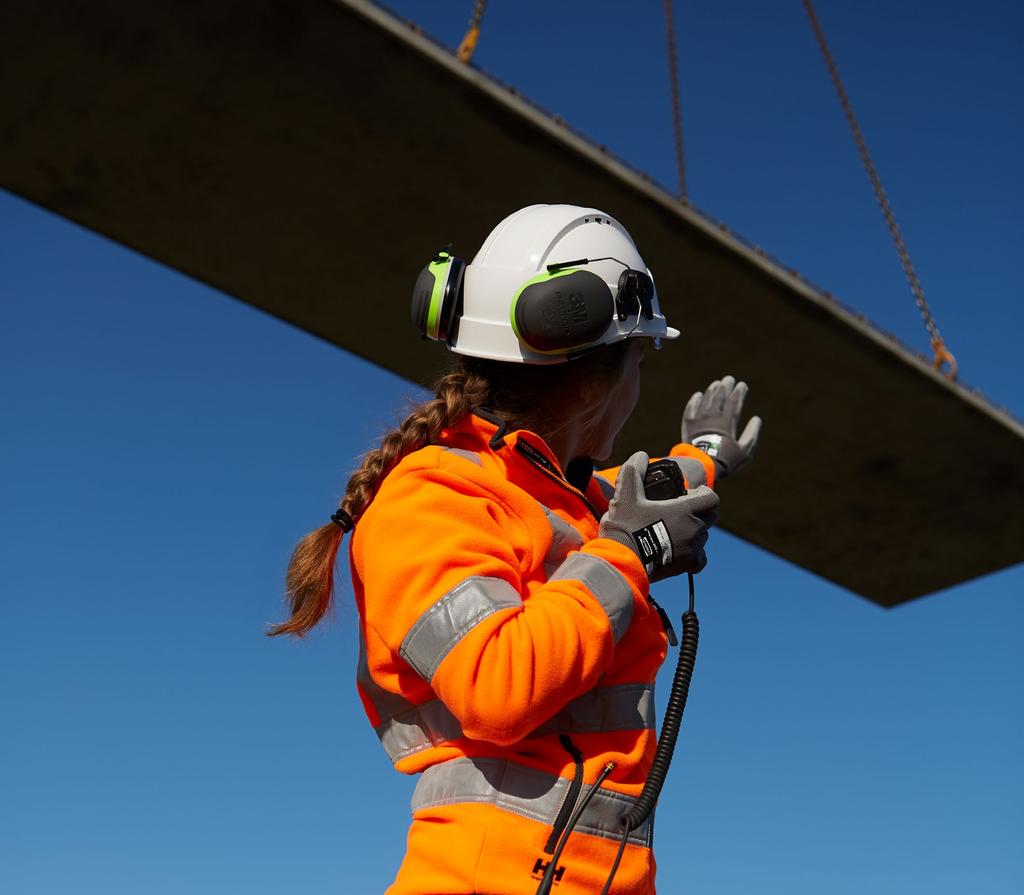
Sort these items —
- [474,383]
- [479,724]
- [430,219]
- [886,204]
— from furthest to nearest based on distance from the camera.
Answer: [886,204]
[430,219]
[474,383]
[479,724]

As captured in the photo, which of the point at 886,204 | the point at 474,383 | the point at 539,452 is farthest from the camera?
the point at 886,204

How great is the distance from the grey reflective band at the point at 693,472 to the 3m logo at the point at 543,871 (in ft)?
3.77

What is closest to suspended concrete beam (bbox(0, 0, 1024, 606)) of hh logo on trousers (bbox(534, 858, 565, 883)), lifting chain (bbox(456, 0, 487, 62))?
lifting chain (bbox(456, 0, 487, 62))

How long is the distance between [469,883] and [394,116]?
4.96 m

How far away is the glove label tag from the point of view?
2107 millimetres

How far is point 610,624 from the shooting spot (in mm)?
1934

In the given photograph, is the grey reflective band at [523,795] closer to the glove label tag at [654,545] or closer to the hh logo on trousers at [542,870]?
the hh logo on trousers at [542,870]

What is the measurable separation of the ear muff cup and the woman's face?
16 centimetres

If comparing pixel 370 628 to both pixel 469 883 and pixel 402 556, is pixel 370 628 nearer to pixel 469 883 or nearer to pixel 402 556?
pixel 402 556

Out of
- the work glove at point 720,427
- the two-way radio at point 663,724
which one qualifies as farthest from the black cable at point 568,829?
the work glove at point 720,427

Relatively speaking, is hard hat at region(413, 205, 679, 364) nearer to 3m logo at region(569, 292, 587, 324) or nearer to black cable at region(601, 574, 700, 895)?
3m logo at region(569, 292, 587, 324)

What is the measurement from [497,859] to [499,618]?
0.40 metres

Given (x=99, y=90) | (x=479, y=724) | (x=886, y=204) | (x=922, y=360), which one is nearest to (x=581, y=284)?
(x=479, y=724)

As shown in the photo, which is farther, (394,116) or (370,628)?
(394,116)
